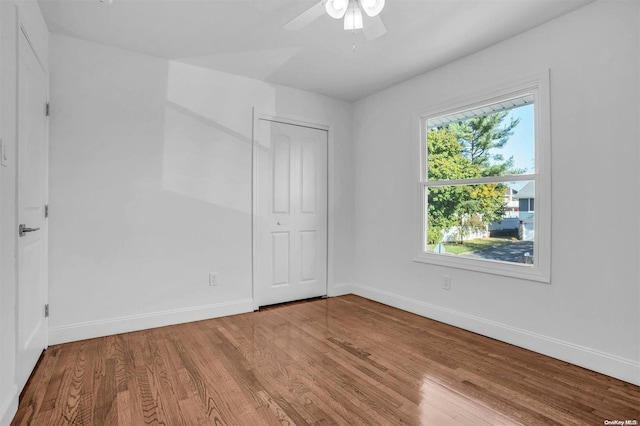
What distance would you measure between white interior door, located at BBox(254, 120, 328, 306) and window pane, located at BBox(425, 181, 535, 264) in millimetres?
1353

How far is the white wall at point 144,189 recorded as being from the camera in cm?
283

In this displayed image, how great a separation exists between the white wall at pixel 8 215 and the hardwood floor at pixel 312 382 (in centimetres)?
22

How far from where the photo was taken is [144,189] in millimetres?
3148

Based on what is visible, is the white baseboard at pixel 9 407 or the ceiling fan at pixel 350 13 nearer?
the white baseboard at pixel 9 407

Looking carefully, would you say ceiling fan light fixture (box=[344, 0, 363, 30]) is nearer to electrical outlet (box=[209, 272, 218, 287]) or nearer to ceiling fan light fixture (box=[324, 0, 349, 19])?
ceiling fan light fixture (box=[324, 0, 349, 19])

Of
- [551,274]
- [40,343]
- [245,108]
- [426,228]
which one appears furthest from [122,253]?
[551,274]

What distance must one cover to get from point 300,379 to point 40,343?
1899 mm

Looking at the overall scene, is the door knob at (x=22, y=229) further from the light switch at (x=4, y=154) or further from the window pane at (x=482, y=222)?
the window pane at (x=482, y=222)

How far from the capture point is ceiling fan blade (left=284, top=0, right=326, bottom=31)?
1.90m

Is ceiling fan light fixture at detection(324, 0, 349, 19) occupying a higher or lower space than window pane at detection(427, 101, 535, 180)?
higher

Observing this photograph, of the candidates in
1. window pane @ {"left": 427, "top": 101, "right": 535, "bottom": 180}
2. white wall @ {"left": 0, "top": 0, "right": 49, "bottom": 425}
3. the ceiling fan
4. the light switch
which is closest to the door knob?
white wall @ {"left": 0, "top": 0, "right": 49, "bottom": 425}

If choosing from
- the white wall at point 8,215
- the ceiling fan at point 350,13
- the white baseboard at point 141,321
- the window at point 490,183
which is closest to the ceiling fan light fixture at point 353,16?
the ceiling fan at point 350,13

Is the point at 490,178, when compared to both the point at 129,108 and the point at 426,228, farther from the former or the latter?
the point at 129,108

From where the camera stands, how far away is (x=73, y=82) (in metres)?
2.85
